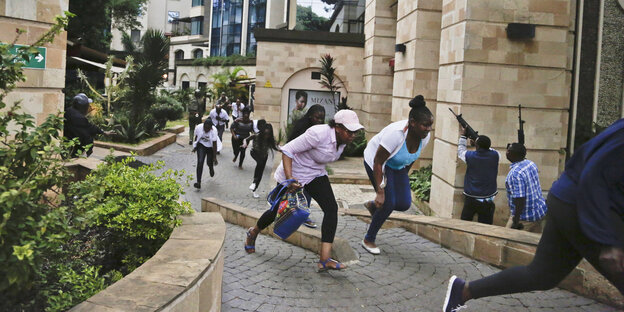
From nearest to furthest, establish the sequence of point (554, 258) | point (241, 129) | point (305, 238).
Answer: point (554, 258), point (305, 238), point (241, 129)

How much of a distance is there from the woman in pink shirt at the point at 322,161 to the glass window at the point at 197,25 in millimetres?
73902

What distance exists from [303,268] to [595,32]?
885 centimetres

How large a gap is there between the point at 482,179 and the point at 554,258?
158 inches

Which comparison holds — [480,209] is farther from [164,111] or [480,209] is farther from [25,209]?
[164,111]

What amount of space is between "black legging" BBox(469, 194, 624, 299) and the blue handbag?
1.90 m

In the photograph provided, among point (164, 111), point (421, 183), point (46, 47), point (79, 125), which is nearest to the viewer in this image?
point (46, 47)

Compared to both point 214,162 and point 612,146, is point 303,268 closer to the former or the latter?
point 612,146

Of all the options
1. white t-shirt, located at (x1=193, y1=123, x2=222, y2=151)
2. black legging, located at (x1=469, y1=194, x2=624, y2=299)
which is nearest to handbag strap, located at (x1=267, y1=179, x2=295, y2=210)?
black legging, located at (x1=469, y1=194, x2=624, y2=299)

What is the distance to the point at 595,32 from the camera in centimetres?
1127

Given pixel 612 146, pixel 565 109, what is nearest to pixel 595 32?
pixel 565 109

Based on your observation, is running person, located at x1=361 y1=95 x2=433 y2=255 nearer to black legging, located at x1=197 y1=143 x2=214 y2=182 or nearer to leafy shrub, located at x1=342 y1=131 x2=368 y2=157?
black legging, located at x1=197 y1=143 x2=214 y2=182

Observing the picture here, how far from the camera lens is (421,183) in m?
11.5

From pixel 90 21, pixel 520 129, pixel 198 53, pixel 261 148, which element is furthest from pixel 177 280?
pixel 198 53

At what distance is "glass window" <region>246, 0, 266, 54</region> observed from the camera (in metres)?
64.8
